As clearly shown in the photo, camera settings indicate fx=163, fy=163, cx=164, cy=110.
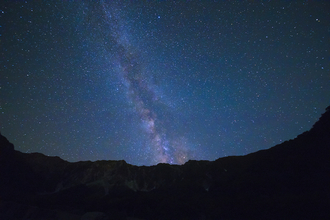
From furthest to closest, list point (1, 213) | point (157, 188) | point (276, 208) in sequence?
point (157, 188), point (1, 213), point (276, 208)

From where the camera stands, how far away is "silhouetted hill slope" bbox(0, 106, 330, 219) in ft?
93.3

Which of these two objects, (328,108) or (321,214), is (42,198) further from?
(328,108)

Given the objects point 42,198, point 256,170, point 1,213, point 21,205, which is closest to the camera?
point 1,213

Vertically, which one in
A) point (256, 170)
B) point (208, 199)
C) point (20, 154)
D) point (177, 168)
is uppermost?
point (20, 154)

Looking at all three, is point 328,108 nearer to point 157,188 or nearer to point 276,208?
point 276,208

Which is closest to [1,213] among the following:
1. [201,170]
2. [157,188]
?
[157,188]

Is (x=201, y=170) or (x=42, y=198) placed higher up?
(x=201, y=170)

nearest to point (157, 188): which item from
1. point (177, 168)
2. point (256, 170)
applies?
point (177, 168)

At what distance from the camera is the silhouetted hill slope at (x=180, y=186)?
2844 cm

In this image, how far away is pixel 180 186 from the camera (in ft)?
128

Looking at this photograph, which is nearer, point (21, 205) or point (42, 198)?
point (21, 205)

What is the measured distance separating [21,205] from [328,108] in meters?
67.5

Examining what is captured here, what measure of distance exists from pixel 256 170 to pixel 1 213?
165 feet

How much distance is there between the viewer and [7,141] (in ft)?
138
